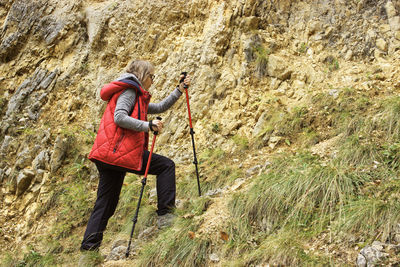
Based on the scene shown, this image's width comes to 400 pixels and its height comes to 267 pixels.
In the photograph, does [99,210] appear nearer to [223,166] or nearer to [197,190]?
[197,190]

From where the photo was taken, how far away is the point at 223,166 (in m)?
5.67

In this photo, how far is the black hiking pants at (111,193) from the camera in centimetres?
395

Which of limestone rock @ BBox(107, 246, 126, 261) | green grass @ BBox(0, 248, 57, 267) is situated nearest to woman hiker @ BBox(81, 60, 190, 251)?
limestone rock @ BBox(107, 246, 126, 261)

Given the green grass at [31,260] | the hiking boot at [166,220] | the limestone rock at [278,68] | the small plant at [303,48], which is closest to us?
the hiking boot at [166,220]

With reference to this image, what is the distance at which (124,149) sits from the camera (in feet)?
12.5

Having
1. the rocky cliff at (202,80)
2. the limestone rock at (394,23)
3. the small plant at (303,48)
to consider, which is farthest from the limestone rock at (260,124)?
the limestone rock at (394,23)

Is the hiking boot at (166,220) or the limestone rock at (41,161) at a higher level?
the limestone rock at (41,161)

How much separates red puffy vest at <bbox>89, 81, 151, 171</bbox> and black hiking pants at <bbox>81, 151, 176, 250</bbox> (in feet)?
0.45

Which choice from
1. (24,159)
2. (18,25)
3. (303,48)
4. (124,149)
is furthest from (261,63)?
(18,25)

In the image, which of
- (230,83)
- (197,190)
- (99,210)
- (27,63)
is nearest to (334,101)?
(230,83)

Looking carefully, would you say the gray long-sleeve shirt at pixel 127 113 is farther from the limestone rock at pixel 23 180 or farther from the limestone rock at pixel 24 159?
the limestone rock at pixel 24 159

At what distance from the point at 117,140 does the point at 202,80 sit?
4106mm

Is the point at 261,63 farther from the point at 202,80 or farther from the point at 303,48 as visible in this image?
the point at 202,80

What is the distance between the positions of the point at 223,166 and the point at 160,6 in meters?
6.00
